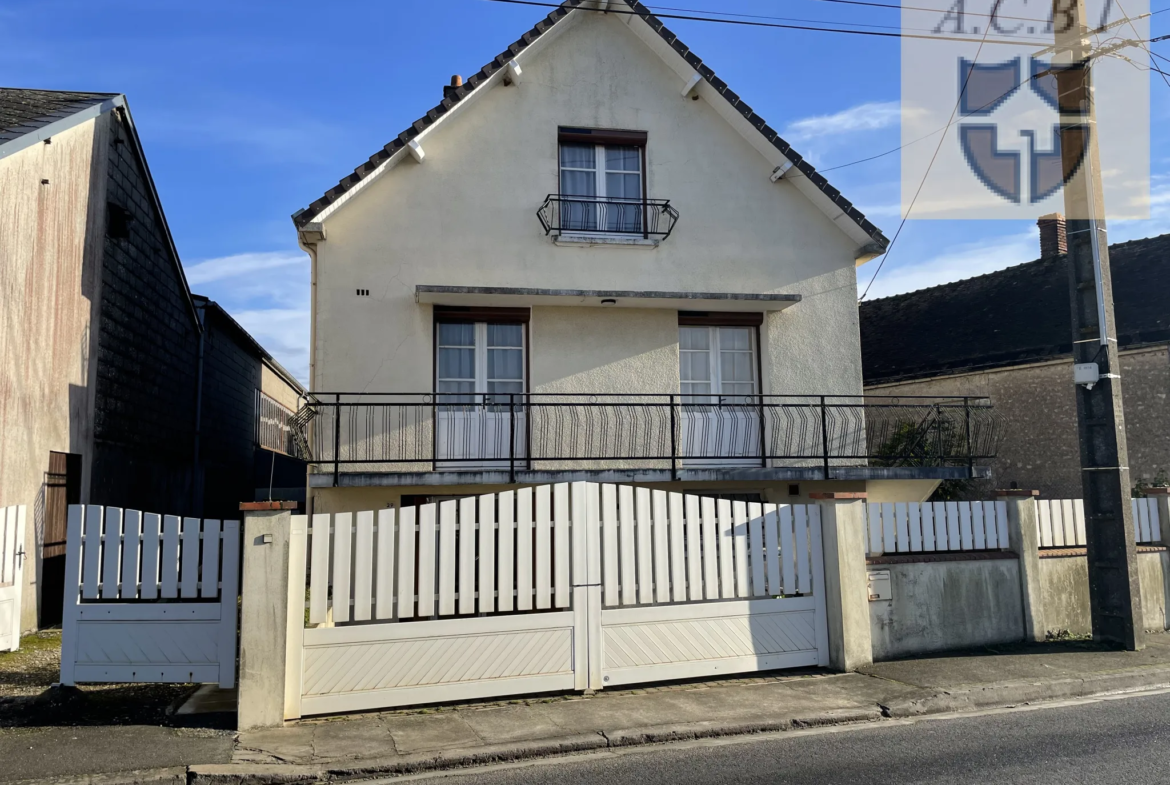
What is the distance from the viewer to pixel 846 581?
8.38m

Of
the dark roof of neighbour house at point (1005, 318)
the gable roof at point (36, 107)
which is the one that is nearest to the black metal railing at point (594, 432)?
the gable roof at point (36, 107)

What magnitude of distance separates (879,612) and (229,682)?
19.5ft

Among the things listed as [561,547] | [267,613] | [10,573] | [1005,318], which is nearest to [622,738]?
[561,547]

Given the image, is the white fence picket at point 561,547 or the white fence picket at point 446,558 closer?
the white fence picket at point 446,558

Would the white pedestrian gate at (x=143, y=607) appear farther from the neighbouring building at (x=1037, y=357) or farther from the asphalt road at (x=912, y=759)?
the neighbouring building at (x=1037, y=357)

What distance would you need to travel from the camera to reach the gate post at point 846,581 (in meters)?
8.32

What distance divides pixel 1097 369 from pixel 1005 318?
1112cm

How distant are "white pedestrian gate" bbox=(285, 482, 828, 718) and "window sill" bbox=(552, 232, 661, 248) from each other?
18.7ft

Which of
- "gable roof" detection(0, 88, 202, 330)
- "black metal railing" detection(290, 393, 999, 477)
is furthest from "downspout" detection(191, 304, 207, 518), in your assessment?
"black metal railing" detection(290, 393, 999, 477)

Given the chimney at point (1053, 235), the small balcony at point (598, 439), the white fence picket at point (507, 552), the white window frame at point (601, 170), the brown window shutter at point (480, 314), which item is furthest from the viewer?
the chimney at point (1053, 235)

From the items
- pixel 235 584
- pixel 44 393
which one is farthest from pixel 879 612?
pixel 44 393

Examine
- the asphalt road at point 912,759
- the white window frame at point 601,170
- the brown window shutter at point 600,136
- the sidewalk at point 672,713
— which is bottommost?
the asphalt road at point 912,759

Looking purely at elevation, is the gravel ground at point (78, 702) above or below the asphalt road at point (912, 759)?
above

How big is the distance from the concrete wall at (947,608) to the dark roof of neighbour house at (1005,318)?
950 cm
